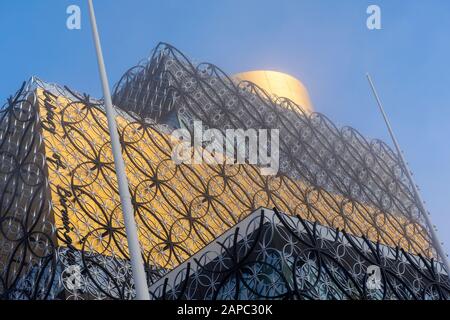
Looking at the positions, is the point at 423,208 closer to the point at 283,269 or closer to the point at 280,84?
the point at 283,269

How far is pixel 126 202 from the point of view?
1336 centimetres

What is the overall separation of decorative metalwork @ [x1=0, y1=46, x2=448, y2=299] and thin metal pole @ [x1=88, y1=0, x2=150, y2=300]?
25.3 ft

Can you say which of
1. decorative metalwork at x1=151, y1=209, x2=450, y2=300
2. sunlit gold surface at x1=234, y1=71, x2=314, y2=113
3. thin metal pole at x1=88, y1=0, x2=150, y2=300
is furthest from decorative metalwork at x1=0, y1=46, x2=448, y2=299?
sunlit gold surface at x1=234, y1=71, x2=314, y2=113

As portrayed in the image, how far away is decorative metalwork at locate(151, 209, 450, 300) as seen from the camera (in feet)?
55.0

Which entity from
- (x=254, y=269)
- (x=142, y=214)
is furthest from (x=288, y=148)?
(x=254, y=269)

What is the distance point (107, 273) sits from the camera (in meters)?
21.7

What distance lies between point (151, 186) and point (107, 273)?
6260 millimetres

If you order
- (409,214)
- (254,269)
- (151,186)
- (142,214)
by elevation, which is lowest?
(254,269)

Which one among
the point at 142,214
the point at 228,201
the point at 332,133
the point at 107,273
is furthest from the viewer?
the point at 332,133

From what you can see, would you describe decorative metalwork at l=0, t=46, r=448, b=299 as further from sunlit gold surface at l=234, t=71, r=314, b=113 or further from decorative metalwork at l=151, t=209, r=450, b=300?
sunlit gold surface at l=234, t=71, r=314, b=113

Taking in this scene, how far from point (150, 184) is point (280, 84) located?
1319 inches

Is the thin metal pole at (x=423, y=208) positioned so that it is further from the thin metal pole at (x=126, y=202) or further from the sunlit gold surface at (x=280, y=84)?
the sunlit gold surface at (x=280, y=84)

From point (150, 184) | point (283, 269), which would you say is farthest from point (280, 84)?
point (283, 269)
